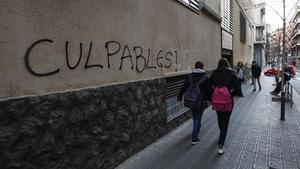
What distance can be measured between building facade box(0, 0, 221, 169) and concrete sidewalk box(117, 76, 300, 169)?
0.35 m

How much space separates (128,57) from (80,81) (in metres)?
1.43

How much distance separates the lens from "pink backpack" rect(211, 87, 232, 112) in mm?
5355

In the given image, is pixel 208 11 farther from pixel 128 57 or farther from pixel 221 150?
pixel 221 150

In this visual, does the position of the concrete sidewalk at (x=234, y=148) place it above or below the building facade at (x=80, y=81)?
below

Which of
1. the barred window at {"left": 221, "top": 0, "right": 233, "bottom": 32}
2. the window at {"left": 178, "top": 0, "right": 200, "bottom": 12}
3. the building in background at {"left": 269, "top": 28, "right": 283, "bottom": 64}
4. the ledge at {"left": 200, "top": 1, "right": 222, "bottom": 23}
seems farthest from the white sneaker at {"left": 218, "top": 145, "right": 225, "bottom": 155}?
the building in background at {"left": 269, "top": 28, "right": 283, "bottom": 64}

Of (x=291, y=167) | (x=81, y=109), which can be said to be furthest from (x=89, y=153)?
(x=291, y=167)

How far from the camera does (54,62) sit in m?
3.55

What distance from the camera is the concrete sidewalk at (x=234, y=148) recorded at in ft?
16.1

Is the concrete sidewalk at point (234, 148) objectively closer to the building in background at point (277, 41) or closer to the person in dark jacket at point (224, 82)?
the person in dark jacket at point (224, 82)

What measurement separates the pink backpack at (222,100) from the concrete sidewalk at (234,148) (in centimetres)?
82

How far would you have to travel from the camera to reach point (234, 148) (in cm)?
577

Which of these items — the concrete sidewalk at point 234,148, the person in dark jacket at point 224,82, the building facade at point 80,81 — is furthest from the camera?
the person in dark jacket at point 224,82

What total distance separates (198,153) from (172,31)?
10.8ft

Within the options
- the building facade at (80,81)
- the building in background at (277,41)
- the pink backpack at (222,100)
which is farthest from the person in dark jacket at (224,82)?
the building in background at (277,41)
